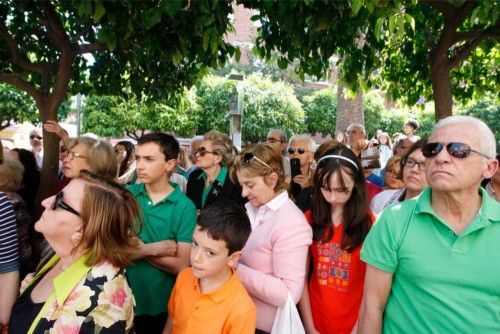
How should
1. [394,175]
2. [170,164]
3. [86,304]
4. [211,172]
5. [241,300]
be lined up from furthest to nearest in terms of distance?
[211,172], [394,175], [170,164], [241,300], [86,304]

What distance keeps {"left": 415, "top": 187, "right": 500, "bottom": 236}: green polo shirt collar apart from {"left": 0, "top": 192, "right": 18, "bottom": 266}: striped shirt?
1.96 m

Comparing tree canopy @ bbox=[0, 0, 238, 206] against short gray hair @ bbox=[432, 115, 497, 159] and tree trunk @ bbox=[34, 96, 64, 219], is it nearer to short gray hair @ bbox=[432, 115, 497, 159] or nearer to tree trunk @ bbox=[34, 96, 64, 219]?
tree trunk @ bbox=[34, 96, 64, 219]

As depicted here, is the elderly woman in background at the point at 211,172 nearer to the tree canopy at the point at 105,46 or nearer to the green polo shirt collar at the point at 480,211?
the tree canopy at the point at 105,46

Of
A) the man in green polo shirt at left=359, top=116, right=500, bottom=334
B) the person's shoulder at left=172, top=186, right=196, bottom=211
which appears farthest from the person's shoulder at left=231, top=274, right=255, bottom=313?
the person's shoulder at left=172, top=186, right=196, bottom=211

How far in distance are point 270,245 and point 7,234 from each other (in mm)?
1341

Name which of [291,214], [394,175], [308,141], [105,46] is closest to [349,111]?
[308,141]

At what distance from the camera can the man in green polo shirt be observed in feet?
6.23

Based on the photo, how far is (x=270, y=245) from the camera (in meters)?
2.60

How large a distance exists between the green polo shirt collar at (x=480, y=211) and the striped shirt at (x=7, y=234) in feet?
6.44

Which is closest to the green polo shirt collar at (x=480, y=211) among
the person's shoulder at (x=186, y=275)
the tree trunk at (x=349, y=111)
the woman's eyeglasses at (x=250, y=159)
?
the woman's eyeglasses at (x=250, y=159)

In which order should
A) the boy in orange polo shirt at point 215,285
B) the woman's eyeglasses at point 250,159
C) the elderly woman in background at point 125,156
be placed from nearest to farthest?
the boy in orange polo shirt at point 215,285, the woman's eyeglasses at point 250,159, the elderly woman in background at point 125,156

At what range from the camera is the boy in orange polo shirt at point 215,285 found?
7.45 feet

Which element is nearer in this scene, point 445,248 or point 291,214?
point 445,248

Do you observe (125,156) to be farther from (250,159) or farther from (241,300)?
(241,300)
